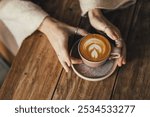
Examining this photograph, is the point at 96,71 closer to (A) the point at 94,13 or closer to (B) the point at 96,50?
(B) the point at 96,50

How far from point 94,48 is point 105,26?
0.09 m

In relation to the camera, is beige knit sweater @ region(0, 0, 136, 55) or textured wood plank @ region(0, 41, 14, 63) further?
textured wood plank @ region(0, 41, 14, 63)


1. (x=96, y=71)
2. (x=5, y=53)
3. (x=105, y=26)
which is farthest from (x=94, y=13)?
(x=5, y=53)

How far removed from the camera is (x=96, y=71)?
2.55 ft

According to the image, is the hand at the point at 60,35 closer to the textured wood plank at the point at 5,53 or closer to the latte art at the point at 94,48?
the latte art at the point at 94,48

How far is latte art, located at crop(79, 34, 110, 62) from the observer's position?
747mm

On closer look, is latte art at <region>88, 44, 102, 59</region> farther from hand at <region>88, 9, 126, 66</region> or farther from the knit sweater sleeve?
the knit sweater sleeve

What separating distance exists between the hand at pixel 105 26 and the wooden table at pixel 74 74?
3 centimetres

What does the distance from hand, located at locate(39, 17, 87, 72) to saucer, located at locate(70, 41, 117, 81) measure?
0.07 feet

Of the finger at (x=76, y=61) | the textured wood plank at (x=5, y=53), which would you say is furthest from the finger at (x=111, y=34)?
the textured wood plank at (x=5, y=53)

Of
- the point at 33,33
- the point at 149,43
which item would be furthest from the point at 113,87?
the point at 33,33

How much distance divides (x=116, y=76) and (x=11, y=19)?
361 millimetres

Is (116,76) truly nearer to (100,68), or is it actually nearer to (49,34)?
(100,68)

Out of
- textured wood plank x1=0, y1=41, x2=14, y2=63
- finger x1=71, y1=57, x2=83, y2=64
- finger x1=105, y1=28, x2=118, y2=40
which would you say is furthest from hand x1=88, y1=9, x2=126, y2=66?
textured wood plank x1=0, y1=41, x2=14, y2=63
